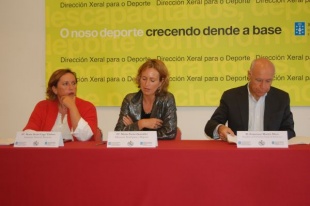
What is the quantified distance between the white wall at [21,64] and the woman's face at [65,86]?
1185 millimetres

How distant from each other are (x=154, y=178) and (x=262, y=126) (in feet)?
4.22

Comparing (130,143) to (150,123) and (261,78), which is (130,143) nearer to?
(150,123)

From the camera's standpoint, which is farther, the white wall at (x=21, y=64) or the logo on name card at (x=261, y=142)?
the white wall at (x=21, y=64)

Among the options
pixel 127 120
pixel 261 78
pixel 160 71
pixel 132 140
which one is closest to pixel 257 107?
pixel 261 78

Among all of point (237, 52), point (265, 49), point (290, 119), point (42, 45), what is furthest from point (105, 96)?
point (290, 119)

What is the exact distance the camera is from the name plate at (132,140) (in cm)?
191

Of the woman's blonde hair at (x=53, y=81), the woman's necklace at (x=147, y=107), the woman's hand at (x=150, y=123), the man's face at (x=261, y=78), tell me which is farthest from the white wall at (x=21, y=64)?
the man's face at (x=261, y=78)

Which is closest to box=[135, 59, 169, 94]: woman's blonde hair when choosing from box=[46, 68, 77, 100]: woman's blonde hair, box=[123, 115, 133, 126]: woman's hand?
box=[123, 115, 133, 126]: woman's hand

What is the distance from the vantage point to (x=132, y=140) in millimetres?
1920

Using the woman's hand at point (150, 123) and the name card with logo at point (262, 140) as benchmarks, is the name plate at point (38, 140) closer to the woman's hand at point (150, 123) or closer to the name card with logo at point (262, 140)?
the woman's hand at point (150, 123)

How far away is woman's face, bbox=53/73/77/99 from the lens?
9.89 feet

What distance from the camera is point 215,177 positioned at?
1756 mm

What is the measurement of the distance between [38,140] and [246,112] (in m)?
1.56

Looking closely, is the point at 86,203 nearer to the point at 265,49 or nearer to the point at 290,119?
the point at 290,119
